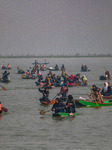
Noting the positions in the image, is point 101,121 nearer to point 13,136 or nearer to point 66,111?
point 66,111

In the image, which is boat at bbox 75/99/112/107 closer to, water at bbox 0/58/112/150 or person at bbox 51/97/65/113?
water at bbox 0/58/112/150

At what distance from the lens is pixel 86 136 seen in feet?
107

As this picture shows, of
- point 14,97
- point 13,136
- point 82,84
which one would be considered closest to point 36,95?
point 14,97

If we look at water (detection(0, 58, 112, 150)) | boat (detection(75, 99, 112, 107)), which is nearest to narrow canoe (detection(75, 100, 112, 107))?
boat (detection(75, 99, 112, 107))

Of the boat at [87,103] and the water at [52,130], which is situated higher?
the boat at [87,103]

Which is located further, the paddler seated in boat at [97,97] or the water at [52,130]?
the paddler seated in boat at [97,97]

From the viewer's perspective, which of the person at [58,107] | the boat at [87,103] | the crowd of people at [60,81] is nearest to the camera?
the person at [58,107]

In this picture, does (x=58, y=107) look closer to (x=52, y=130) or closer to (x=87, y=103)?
(x=52, y=130)

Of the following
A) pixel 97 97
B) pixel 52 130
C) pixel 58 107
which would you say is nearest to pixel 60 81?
pixel 97 97

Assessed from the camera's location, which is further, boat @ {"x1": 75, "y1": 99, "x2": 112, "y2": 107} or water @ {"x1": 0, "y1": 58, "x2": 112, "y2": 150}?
boat @ {"x1": 75, "y1": 99, "x2": 112, "y2": 107}

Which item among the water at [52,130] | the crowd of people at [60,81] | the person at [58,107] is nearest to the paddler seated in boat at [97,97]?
the water at [52,130]

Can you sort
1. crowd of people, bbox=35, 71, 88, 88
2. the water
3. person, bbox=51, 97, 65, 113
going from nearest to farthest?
the water < person, bbox=51, 97, 65, 113 < crowd of people, bbox=35, 71, 88, 88

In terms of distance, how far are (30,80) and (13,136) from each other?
5394 cm

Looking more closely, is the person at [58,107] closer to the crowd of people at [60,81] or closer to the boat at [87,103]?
the boat at [87,103]
